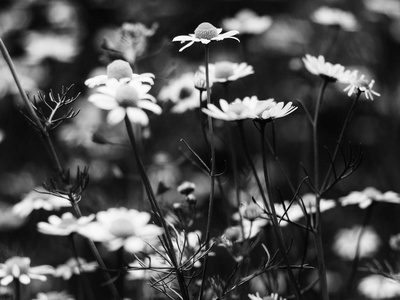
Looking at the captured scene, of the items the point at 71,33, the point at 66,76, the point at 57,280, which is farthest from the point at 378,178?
the point at 71,33

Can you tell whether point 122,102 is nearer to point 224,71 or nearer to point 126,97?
point 126,97

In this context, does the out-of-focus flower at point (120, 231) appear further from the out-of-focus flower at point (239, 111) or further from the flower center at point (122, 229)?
the out-of-focus flower at point (239, 111)

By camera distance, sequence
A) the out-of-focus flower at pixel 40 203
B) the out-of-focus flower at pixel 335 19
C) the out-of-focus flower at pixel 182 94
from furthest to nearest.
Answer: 1. the out-of-focus flower at pixel 335 19
2. the out-of-focus flower at pixel 182 94
3. the out-of-focus flower at pixel 40 203

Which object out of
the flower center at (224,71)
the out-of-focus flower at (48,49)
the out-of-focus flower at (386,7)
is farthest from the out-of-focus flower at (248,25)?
the out-of-focus flower at (386,7)

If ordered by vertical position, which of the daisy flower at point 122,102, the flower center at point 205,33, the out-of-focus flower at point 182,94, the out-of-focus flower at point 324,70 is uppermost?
the flower center at point 205,33

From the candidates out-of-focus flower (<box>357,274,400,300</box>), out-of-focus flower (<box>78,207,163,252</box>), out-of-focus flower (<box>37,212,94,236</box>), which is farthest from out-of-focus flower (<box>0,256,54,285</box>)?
out-of-focus flower (<box>357,274,400,300</box>)

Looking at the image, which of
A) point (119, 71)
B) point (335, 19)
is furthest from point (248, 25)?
point (119, 71)
